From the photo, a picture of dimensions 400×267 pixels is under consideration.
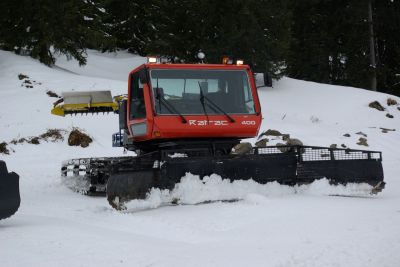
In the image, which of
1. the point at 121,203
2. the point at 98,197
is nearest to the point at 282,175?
the point at 121,203

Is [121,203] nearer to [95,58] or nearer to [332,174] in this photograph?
[332,174]

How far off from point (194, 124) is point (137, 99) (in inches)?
52.0

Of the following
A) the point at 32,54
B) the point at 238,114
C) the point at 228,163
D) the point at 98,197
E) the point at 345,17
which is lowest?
the point at 98,197

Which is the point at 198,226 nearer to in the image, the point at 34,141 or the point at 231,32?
the point at 34,141

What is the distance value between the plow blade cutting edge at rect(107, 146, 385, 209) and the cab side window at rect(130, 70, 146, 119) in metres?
1.16

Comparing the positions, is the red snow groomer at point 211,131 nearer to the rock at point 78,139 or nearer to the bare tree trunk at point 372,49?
the rock at point 78,139

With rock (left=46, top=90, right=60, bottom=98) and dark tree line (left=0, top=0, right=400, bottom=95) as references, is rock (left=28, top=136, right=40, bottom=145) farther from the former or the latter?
dark tree line (left=0, top=0, right=400, bottom=95)

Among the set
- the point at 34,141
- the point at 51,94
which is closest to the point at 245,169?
the point at 34,141

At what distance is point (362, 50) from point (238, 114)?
24909 mm

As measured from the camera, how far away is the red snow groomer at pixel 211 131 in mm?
9148

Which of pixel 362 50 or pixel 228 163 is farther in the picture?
pixel 362 50

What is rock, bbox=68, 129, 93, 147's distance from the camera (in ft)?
55.4

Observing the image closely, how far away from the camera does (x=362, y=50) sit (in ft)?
107

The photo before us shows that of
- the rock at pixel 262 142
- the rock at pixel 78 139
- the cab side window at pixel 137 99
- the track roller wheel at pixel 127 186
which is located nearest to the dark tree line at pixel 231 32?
the rock at pixel 262 142
